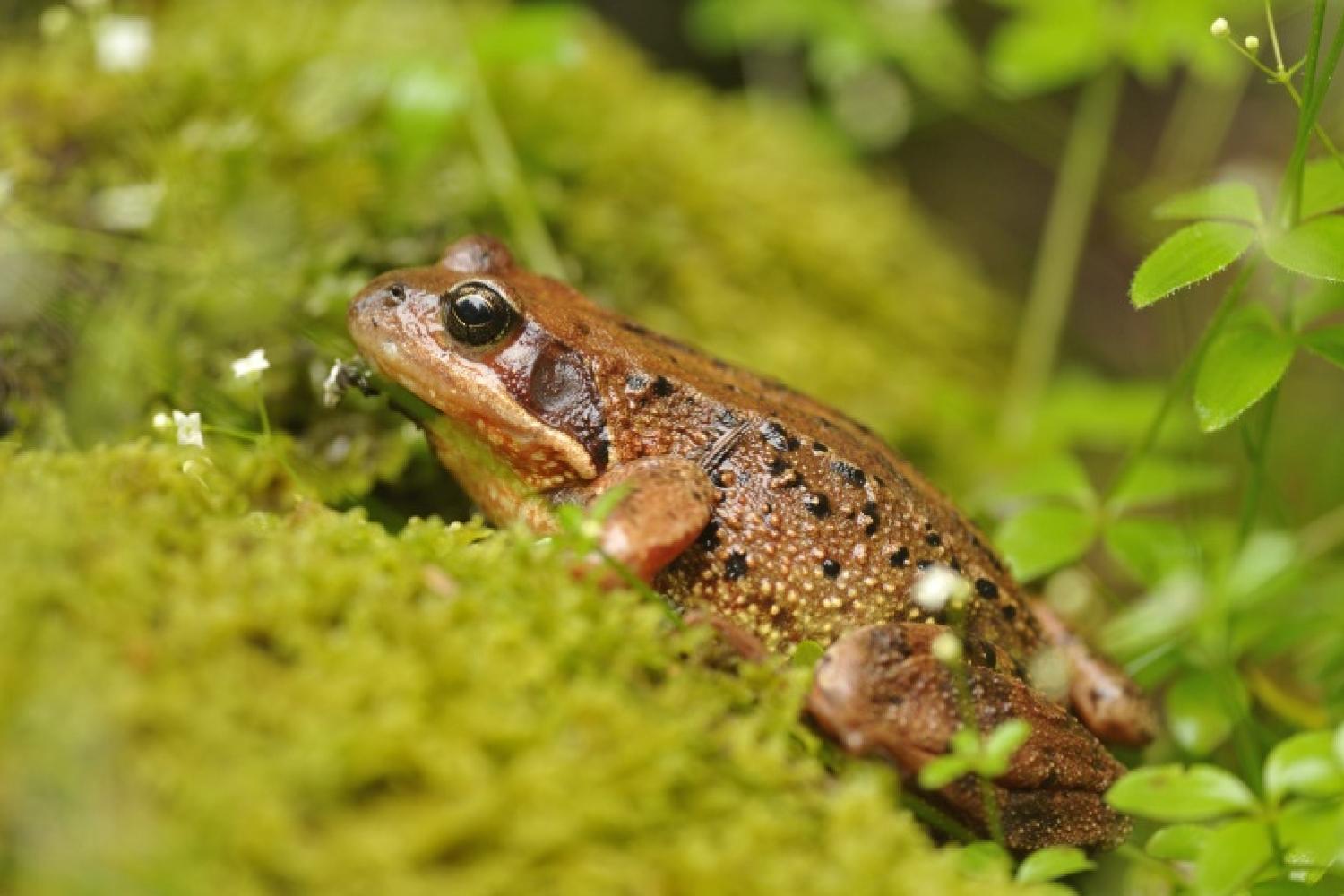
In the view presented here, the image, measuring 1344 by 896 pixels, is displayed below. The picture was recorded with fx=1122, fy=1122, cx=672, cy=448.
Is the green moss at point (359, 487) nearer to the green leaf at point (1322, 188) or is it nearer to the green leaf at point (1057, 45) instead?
the green leaf at point (1057, 45)

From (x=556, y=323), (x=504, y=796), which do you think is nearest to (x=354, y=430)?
(x=556, y=323)

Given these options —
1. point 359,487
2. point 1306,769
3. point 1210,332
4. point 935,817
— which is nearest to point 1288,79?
point 1210,332

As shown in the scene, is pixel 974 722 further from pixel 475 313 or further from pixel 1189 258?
pixel 475 313

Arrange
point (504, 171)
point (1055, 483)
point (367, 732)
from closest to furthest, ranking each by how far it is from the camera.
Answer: point (367, 732) → point (1055, 483) → point (504, 171)

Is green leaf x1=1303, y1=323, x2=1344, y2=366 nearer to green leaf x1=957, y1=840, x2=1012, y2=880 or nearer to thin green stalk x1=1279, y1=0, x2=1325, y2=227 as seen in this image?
thin green stalk x1=1279, y1=0, x2=1325, y2=227

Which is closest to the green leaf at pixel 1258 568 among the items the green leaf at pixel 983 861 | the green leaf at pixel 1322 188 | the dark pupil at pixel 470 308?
the green leaf at pixel 1322 188

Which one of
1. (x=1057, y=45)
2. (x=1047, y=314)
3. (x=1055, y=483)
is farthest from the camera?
(x=1047, y=314)
